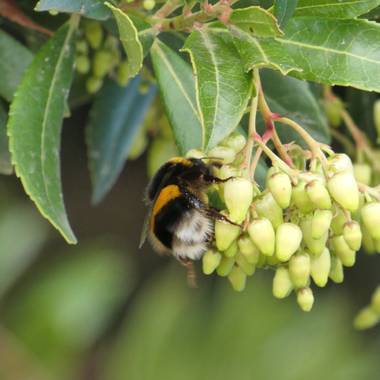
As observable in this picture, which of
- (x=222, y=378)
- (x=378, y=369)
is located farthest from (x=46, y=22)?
(x=378, y=369)

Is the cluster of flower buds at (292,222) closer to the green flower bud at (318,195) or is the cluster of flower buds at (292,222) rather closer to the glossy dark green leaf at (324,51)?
the green flower bud at (318,195)

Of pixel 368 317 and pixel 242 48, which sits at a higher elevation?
pixel 242 48

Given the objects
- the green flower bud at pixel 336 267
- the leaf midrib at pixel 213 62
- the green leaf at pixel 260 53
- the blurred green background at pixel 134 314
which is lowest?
the blurred green background at pixel 134 314

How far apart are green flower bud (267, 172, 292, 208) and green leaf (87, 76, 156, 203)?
77cm

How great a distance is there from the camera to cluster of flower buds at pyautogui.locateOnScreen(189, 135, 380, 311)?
135cm

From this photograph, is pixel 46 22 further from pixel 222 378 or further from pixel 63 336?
pixel 222 378

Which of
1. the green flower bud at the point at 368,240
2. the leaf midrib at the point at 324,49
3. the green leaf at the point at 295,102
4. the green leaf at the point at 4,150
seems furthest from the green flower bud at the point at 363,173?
the green leaf at the point at 4,150

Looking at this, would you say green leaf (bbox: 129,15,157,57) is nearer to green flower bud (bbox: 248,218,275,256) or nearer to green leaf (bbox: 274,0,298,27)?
green leaf (bbox: 274,0,298,27)

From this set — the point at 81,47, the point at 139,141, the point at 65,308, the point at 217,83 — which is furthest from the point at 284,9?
the point at 65,308

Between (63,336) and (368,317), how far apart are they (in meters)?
0.62

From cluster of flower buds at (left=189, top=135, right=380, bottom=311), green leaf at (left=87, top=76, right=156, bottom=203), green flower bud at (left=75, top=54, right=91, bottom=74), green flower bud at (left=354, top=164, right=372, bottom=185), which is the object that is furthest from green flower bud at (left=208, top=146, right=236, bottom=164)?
green leaf at (left=87, top=76, right=156, bottom=203)

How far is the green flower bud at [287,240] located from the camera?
53.1 inches

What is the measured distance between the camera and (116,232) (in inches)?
170

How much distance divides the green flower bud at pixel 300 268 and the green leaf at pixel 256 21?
11.7 inches
